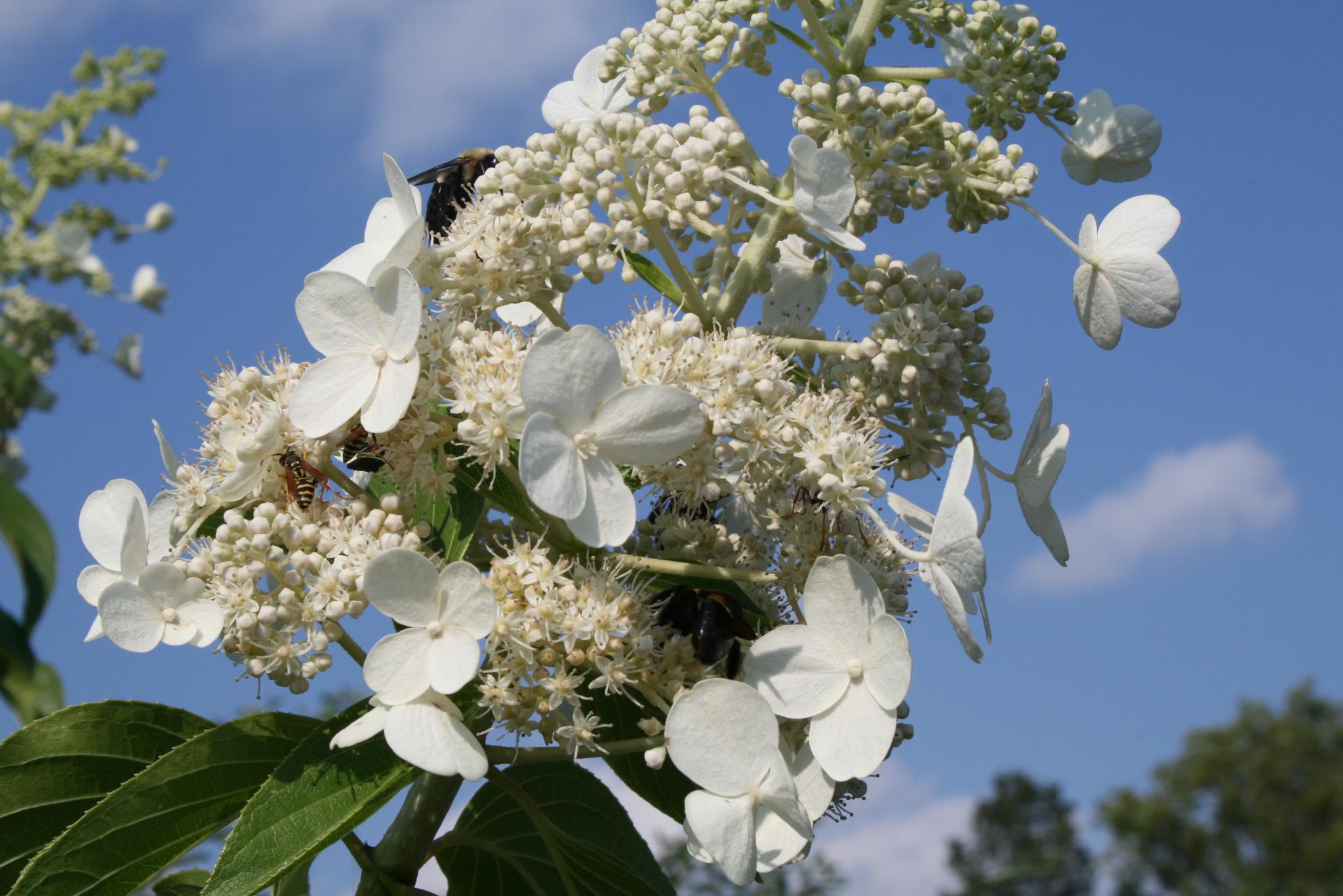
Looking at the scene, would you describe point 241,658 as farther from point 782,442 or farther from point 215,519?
point 782,442

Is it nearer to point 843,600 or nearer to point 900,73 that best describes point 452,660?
point 843,600

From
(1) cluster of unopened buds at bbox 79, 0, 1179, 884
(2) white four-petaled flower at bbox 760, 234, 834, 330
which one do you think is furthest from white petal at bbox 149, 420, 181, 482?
(2) white four-petaled flower at bbox 760, 234, 834, 330

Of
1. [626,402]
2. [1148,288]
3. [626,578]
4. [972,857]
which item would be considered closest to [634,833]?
[626,578]

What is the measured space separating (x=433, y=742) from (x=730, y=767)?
14.5 inches

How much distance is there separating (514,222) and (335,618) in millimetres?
603

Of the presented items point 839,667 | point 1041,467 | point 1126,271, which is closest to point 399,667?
point 839,667

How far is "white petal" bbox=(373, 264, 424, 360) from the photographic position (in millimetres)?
1589

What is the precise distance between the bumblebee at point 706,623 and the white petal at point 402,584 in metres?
0.34

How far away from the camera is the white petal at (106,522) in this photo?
6.10 ft

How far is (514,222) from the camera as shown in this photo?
1779 mm

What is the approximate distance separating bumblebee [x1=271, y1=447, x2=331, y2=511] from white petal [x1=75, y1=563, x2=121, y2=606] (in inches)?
13.7

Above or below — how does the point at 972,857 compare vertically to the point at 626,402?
above

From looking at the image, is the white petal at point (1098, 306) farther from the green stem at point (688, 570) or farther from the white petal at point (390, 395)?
the white petal at point (390, 395)

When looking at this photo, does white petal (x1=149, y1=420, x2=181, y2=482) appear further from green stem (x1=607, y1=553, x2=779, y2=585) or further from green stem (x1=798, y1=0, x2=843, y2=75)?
green stem (x1=798, y1=0, x2=843, y2=75)
